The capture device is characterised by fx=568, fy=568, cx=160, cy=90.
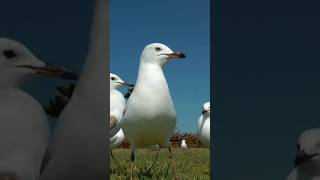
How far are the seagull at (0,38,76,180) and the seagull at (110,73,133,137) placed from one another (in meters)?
1.57

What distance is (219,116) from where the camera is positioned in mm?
2486

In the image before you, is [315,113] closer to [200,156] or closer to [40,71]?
[40,71]

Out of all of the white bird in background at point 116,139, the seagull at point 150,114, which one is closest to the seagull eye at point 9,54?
the seagull at point 150,114

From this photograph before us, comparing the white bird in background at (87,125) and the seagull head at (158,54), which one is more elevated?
the seagull head at (158,54)

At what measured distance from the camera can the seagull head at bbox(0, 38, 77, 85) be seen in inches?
73.7

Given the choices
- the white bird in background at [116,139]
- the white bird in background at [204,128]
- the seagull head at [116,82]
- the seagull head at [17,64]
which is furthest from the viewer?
the white bird in background at [204,128]

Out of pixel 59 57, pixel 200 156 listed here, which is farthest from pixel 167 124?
pixel 200 156

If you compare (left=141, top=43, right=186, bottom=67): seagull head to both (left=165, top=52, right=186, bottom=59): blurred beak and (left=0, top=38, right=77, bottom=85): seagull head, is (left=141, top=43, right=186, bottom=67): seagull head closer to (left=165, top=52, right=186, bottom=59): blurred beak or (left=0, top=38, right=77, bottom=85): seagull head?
(left=165, top=52, right=186, bottom=59): blurred beak

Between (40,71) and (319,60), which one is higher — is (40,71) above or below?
below

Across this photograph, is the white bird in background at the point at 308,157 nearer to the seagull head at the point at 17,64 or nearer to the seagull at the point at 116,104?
the seagull head at the point at 17,64

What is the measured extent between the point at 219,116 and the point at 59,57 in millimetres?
801

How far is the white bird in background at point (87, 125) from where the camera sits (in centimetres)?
206

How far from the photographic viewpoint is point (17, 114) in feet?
6.24

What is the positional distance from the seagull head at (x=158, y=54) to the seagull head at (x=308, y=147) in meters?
1.41
